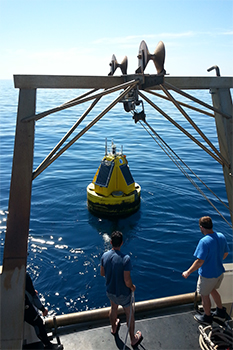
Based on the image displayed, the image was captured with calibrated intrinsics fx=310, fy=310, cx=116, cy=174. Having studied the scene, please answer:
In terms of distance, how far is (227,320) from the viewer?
4859 mm

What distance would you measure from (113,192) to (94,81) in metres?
8.10

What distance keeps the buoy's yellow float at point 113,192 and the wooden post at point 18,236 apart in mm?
7933

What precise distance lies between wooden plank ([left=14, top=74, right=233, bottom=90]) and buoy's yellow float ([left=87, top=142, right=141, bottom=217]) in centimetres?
740

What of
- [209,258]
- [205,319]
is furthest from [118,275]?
[205,319]

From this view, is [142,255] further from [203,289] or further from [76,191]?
[76,191]

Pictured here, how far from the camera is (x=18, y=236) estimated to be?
3814mm

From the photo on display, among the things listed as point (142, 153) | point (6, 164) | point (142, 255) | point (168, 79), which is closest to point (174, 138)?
point (142, 153)

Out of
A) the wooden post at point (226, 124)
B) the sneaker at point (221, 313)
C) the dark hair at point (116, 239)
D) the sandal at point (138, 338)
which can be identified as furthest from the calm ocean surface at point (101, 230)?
the wooden post at point (226, 124)

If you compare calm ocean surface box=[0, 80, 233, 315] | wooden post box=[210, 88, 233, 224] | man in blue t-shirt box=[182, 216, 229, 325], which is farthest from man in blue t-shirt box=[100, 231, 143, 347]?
calm ocean surface box=[0, 80, 233, 315]

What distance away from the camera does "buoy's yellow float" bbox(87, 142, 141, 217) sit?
1188cm

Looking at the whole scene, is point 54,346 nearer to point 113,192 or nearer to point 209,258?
point 209,258

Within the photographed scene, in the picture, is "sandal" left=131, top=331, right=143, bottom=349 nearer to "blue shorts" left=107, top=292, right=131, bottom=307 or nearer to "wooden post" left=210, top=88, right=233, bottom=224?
"blue shorts" left=107, top=292, right=131, bottom=307

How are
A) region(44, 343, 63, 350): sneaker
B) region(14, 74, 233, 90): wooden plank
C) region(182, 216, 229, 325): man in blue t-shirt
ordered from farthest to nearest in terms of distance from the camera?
region(182, 216, 229, 325): man in blue t-shirt < region(44, 343, 63, 350): sneaker < region(14, 74, 233, 90): wooden plank

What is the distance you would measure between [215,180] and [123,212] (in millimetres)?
6999
